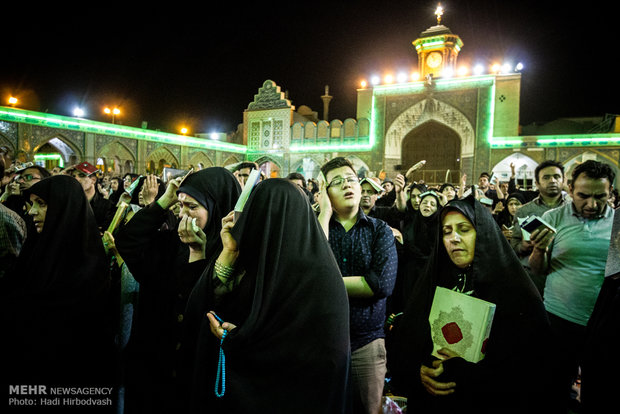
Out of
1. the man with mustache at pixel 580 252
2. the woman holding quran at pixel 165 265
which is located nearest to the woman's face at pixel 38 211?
the woman holding quran at pixel 165 265

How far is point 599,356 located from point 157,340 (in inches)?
98.1

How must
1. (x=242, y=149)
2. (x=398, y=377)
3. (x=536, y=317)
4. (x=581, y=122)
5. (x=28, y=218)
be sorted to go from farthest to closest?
(x=581, y=122), (x=242, y=149), (x=28, y=218), (x=398, y=377), (x=536, y=317)

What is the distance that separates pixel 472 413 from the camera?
167 centimetres

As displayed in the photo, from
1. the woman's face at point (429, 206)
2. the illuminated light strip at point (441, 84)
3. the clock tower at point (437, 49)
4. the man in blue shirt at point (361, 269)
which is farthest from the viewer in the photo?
the clock tower at point (437, 49)

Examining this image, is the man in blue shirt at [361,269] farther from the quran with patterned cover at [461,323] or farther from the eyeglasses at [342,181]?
the quran with patterned cover at [461,323]

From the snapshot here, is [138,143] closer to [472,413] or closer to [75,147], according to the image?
[75,147]

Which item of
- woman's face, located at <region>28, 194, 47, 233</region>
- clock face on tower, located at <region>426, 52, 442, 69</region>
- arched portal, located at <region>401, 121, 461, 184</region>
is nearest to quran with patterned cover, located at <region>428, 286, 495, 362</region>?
woman's face, located at <region>28, 194, 47, 233</region>

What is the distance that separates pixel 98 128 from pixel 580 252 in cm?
1918

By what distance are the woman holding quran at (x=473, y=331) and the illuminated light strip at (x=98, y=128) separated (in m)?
17.8

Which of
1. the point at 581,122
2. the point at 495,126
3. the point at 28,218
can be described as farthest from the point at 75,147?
the point at 581,122

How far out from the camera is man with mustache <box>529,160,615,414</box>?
2.47 m

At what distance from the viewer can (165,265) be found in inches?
98.7

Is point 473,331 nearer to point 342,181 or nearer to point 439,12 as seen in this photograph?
point 342,181

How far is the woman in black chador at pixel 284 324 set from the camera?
4.78 ft
